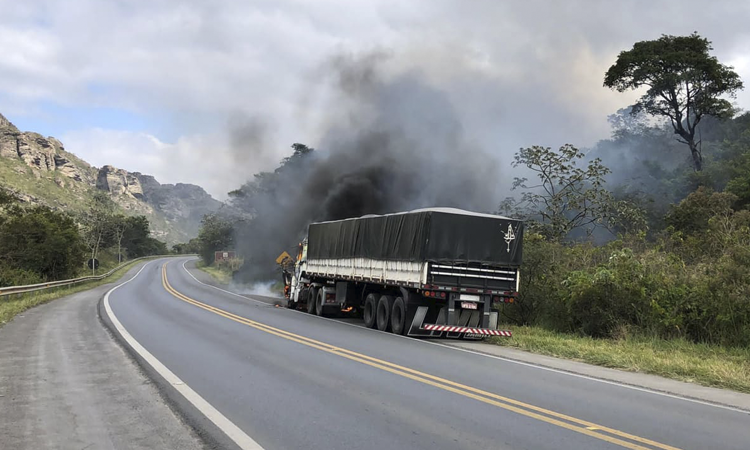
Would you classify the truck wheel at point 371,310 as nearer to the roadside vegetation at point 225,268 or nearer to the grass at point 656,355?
the grass at point 656,355

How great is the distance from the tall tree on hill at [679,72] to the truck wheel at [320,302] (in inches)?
1277

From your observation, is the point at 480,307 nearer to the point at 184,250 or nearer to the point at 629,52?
the point at 629,52

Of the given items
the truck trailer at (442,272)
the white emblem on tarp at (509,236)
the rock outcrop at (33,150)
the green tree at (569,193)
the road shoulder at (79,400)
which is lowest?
the road shoulder at (79,400)

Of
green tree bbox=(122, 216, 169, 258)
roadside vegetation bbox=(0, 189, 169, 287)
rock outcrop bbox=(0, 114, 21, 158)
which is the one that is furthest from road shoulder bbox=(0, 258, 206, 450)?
rock outcrop bbox=(0, 114, 21, 158)

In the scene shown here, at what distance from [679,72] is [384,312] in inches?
1450

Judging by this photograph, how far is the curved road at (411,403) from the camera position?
5402mm

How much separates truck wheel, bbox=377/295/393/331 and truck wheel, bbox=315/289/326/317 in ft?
14.2

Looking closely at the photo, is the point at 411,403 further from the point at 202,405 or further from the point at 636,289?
the point at 636,289

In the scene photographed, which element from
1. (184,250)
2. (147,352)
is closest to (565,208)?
(147,352)

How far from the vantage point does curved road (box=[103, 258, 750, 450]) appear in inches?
213

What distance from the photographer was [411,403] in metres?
6.77

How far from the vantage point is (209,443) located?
5.13m

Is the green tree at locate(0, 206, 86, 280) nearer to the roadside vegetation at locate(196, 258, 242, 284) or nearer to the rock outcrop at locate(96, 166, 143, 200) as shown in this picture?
the roadside vegetation at locate(196, 258, 242, 284)

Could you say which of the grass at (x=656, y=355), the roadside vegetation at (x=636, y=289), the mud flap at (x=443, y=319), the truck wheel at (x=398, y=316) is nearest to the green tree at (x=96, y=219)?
the roadside vegetation at (x=636, y=289)
